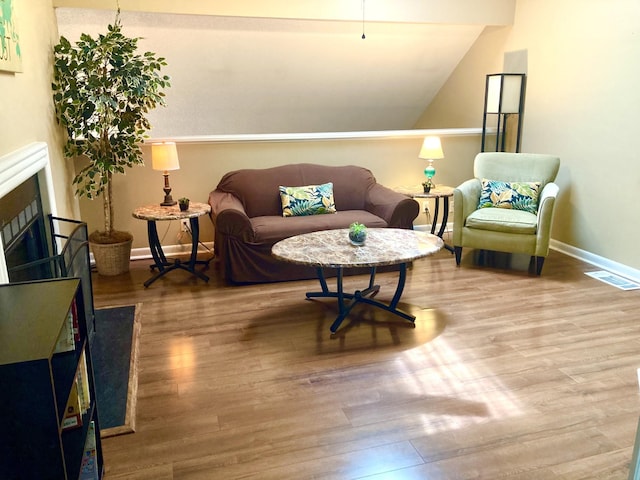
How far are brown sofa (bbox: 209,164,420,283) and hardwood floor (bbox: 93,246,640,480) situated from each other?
0.20 meters

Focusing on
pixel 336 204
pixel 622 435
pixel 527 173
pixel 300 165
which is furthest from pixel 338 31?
pixel 622 435

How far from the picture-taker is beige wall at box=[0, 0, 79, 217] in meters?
2.53

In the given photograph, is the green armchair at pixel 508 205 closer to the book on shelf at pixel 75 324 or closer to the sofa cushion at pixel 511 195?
the sofa cushion at pixel 511 195

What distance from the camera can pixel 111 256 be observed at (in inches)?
164

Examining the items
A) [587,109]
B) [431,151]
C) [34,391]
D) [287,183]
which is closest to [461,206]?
[431,151]

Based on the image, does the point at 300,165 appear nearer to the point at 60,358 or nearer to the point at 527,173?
the point at 527,173

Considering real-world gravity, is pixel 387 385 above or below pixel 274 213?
below

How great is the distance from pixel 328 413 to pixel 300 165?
2790 mm

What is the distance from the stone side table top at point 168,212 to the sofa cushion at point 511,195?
241cm

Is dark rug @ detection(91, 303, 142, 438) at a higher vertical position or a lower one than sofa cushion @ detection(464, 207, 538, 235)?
lower

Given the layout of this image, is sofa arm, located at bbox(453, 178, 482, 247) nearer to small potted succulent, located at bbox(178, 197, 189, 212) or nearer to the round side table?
the round side table

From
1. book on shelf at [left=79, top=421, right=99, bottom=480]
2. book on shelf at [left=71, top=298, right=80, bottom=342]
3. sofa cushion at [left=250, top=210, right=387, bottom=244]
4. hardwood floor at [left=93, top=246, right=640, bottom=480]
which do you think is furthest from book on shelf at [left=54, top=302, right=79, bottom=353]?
sofa cushion at [left=250, top=210, right=387, bottom=244]

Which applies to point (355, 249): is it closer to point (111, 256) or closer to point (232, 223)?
point (232, 223)

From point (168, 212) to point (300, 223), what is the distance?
1.03 meters
